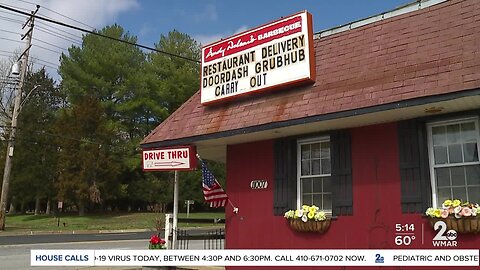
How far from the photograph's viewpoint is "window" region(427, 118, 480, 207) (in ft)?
25.1

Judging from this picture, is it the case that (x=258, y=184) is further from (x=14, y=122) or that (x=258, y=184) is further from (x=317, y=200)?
(x=14, y=122)

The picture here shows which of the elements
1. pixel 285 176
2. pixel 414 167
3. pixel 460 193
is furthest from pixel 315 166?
pixel 460 193

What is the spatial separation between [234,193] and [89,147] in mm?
36512

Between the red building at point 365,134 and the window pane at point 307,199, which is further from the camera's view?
the window pane at point 307,199

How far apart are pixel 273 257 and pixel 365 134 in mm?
2849

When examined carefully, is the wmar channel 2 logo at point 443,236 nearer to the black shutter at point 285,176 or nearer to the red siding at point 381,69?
the red siding at point 381,69

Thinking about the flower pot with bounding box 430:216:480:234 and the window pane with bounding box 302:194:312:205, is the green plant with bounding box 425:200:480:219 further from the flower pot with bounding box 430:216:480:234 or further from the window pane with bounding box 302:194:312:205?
the window pane with bounding box 302:194:312:205

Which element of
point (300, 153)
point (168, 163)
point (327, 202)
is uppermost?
point (300, 153)

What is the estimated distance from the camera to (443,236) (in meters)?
7.58

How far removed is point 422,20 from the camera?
8836mm

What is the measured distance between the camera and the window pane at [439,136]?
8.04 metres

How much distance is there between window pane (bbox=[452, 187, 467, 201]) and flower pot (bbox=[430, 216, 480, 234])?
1.40 feet

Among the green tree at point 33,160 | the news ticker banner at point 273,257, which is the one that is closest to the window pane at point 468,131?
the news ticker banner at point 273,257

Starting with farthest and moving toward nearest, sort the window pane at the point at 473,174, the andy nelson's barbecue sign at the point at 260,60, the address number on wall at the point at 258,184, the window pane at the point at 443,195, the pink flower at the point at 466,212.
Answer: the address number on wall at the point at 258,184
the andy nelson's barbecue sign at the point at 260,60
the window pane at the point at 443,195
the window pane at the point at 473,174
the pink flower at the point at 466,212
